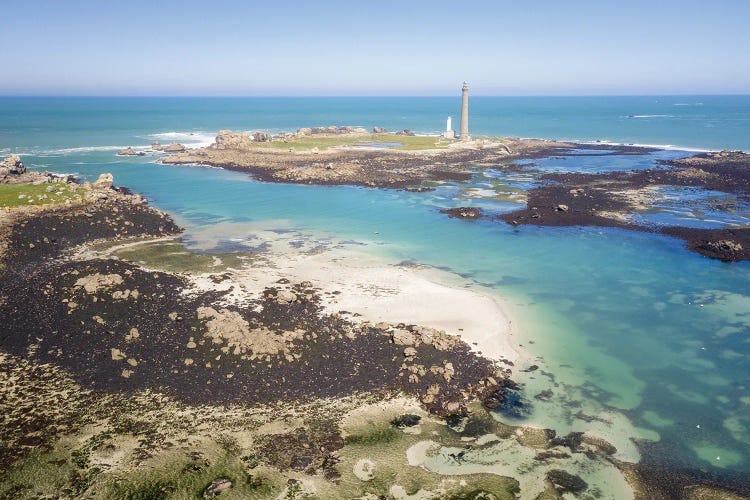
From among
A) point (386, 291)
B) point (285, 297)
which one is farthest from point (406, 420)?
point (386, 291)

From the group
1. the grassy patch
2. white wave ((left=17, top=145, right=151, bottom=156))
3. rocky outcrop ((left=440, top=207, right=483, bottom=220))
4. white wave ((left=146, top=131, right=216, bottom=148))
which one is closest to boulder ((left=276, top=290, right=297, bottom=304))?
the grassy patch

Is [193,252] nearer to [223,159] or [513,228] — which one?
[513,228]

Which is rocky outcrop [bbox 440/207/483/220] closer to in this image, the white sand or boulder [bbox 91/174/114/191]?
the white sand

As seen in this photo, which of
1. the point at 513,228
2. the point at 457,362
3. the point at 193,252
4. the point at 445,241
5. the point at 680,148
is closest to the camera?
the point at 457,362

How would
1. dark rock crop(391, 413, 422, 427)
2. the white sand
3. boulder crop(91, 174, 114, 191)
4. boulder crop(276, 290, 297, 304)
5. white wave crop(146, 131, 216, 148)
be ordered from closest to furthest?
1. dark rock crop(391, 413, 422, 427)
2. the white sand
3. boulder crop(276, 290, 297, 304)
4. boulder crop(91, 174, 114, 191)
5. white wave crop(146, 131, 216, 148)

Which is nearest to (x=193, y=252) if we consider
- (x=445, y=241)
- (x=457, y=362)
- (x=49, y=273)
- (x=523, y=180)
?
(x=49, y=273)
